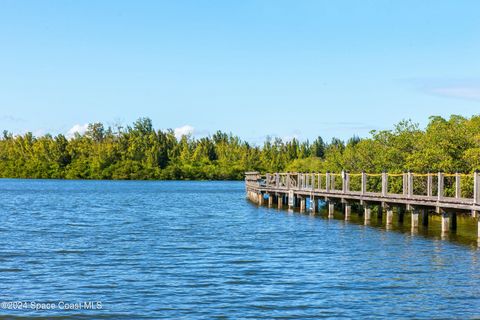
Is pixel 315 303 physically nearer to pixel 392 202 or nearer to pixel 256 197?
pixel 392 202

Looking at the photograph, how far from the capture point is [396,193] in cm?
4303

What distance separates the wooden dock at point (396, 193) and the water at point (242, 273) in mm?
1519

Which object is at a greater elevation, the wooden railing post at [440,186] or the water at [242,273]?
the wooden railing post at [440,186]

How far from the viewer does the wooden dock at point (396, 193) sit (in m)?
32.3

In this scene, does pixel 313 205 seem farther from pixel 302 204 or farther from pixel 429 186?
pixel 429 186

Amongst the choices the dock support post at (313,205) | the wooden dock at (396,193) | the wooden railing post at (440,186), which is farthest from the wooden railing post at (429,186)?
the dock support post at (313,205)

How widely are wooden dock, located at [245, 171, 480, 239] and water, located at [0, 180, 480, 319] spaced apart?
1.52 metres

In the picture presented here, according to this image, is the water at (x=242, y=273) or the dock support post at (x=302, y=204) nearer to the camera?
the water at (x=242, y=273)

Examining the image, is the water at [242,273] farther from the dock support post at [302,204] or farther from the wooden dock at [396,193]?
the dock support post at [302,204]

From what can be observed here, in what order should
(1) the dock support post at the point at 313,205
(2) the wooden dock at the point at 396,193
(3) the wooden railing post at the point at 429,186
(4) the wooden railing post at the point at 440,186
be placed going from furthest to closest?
(1) the dock support post at the point at 313,205, (3) the wooden railing post at the point at 429,186, (4) the wooden railing post at the point at 440,186, (2) the wooden dock at the point at 396,193

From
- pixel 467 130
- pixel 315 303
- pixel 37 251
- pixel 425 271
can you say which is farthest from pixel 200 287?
pixel 467 130

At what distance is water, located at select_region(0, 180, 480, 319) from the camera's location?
60.6 ft

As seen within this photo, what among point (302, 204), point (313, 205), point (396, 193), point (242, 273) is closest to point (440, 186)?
point (396, 193)

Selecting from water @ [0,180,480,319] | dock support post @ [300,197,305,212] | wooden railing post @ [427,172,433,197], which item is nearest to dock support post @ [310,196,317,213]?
dock support post @ [300,197,305,212]
